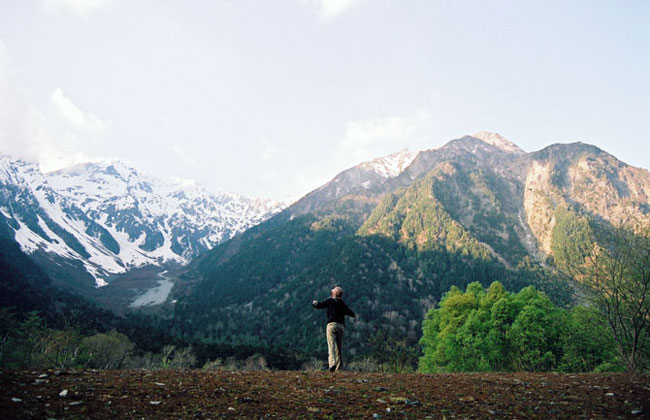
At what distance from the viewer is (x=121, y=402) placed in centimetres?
786

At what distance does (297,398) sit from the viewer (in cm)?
977

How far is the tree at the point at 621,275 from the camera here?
1834cm

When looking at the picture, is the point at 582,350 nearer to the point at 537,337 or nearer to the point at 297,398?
the point at 537,337

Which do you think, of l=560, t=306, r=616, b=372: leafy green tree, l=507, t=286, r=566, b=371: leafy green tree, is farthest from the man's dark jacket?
l=507, t=286, r=566, b=371: leafy green tree

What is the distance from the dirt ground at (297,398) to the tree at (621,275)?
750 centimetres

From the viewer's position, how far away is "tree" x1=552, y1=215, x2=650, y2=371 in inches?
722

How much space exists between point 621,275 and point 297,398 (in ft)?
62.5

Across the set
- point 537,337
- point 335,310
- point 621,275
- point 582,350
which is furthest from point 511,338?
point 335,310

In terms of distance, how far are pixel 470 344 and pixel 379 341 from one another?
18129 mm

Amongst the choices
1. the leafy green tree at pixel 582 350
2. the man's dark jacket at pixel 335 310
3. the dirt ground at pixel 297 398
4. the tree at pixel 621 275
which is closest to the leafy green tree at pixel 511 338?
the leafy green tree at pixel 582 350

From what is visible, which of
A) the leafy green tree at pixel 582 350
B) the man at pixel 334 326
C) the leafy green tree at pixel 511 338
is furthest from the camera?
the leafy green tree at pixel 511 338

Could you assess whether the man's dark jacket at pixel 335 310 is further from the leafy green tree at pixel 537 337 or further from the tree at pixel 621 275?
the leafy green tree at pixel 537 337

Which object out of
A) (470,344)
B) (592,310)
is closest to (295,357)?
(470,344)

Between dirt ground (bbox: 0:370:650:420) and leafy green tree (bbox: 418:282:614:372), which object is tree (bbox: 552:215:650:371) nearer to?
leafy green tree (bbox: 418:282:614:372)
